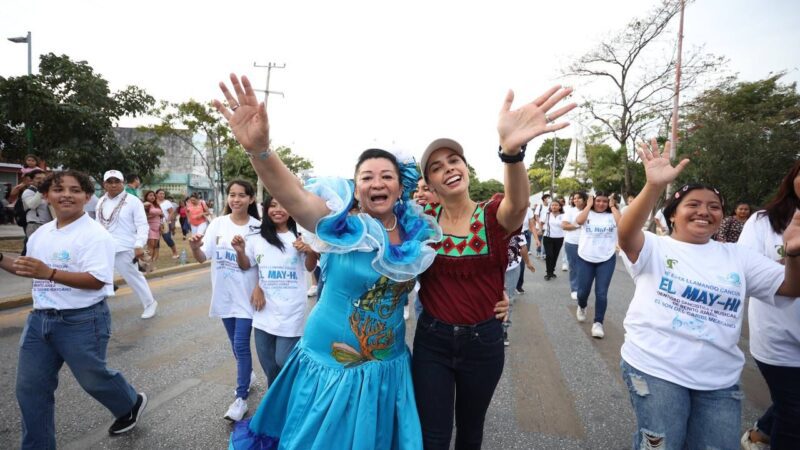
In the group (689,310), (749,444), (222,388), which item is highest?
(689,310)

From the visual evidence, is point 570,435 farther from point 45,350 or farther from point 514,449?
point 45,350

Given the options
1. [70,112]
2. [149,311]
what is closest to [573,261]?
[149,311]

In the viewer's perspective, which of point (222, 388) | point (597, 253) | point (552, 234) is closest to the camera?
point (222, 388)

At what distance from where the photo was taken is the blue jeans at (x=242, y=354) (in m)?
3.11

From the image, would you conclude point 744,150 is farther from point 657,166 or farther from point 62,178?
point 62,178

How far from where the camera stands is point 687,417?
1.95m

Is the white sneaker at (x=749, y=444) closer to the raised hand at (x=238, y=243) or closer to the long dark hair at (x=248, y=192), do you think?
the raised hand at (x=238, y=243)

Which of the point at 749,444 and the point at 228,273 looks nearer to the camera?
the point at 749,444

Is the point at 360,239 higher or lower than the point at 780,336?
higher

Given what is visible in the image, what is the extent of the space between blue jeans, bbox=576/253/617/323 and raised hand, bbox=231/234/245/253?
4.24m

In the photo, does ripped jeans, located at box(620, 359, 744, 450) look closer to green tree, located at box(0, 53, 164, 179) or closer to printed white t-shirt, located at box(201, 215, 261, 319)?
printed white t-shirt, located at box(201, 215, 261, 319)

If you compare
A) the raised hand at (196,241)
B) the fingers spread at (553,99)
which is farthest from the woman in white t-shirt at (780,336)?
the raised hand at (196,241)

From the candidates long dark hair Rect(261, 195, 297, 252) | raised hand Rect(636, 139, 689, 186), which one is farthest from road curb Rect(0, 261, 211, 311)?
raised hand Rect(636, 139, 689, 186)

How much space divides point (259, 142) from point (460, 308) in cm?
117
